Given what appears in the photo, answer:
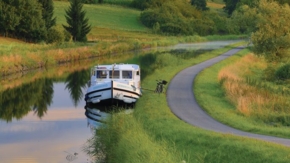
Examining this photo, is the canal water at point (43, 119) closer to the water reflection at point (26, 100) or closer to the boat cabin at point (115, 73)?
the water reflection at point (26, 100)

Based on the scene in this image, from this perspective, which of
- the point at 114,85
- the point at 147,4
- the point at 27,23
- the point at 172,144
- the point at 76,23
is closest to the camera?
the point at 172,144

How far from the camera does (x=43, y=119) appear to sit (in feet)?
106

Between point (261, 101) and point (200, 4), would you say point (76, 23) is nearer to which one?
point (261, 101)

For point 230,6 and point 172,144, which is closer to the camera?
point 172,144

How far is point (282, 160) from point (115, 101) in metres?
18.9

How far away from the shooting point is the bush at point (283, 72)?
45.8m

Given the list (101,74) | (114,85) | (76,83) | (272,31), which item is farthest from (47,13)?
(114,85)

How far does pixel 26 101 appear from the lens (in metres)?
39.0

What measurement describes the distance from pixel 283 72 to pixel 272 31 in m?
3.46

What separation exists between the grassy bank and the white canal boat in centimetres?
825

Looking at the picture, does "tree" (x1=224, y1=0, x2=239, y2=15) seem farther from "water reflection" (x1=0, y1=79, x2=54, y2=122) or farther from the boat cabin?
the boat cabin

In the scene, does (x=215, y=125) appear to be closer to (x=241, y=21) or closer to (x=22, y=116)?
(x=22, y=116)

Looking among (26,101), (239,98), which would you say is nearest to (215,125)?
(239,98)

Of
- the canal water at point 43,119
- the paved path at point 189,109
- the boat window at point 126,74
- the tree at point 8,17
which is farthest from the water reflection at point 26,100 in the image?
A: the tree at point 8,17
